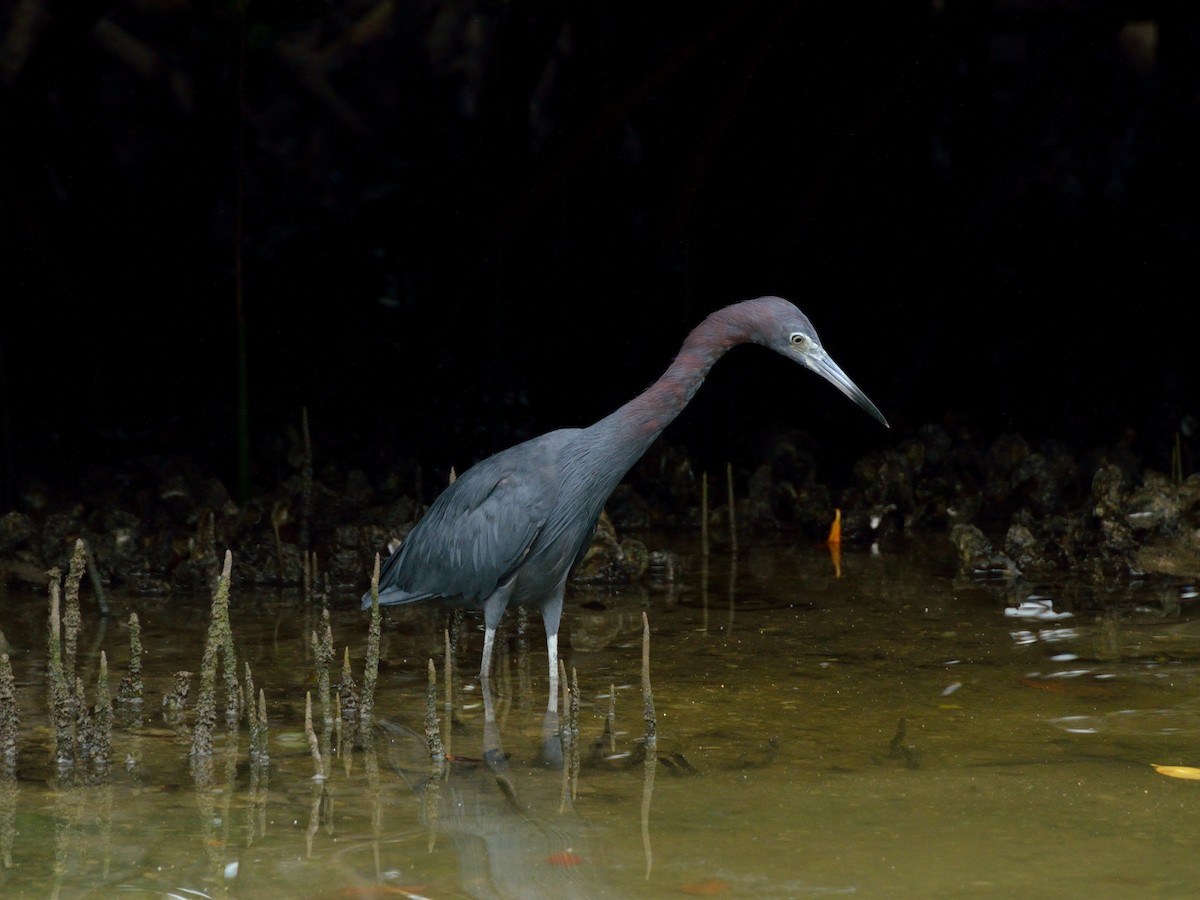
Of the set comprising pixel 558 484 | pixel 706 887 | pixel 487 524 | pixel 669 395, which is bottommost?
pixel 706 887

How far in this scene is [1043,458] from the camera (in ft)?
27.3

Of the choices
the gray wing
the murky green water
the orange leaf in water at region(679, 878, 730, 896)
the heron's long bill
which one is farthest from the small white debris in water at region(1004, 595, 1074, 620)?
the orange leaf in water at region(679, 878, 730, 896)

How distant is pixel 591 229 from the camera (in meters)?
9.82

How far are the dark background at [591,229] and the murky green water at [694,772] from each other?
10.9 feet

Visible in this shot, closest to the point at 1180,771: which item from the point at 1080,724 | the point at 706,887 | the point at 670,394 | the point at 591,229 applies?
the point at 1080,724

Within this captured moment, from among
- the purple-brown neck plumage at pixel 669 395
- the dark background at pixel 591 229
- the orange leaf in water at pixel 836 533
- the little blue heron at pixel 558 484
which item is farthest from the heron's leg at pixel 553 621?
the dark background at pixel 591 229

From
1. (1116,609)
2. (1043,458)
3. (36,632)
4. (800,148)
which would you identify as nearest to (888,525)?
(1043,458)

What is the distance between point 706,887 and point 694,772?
2.66 ft

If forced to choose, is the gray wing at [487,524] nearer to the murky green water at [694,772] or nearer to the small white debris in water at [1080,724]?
the murky green water at [694,772]

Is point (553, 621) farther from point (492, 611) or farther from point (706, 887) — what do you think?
point (706, 887)

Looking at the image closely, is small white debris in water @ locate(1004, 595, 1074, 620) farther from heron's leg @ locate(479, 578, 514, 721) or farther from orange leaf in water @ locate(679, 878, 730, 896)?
orange leaf in water @ locate(679, 878, 730, 896)

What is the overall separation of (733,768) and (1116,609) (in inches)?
96.5

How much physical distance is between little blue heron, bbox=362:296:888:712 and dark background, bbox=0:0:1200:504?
379cm

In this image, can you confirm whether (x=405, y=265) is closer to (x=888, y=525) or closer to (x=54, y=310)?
(x=54, y=310)
